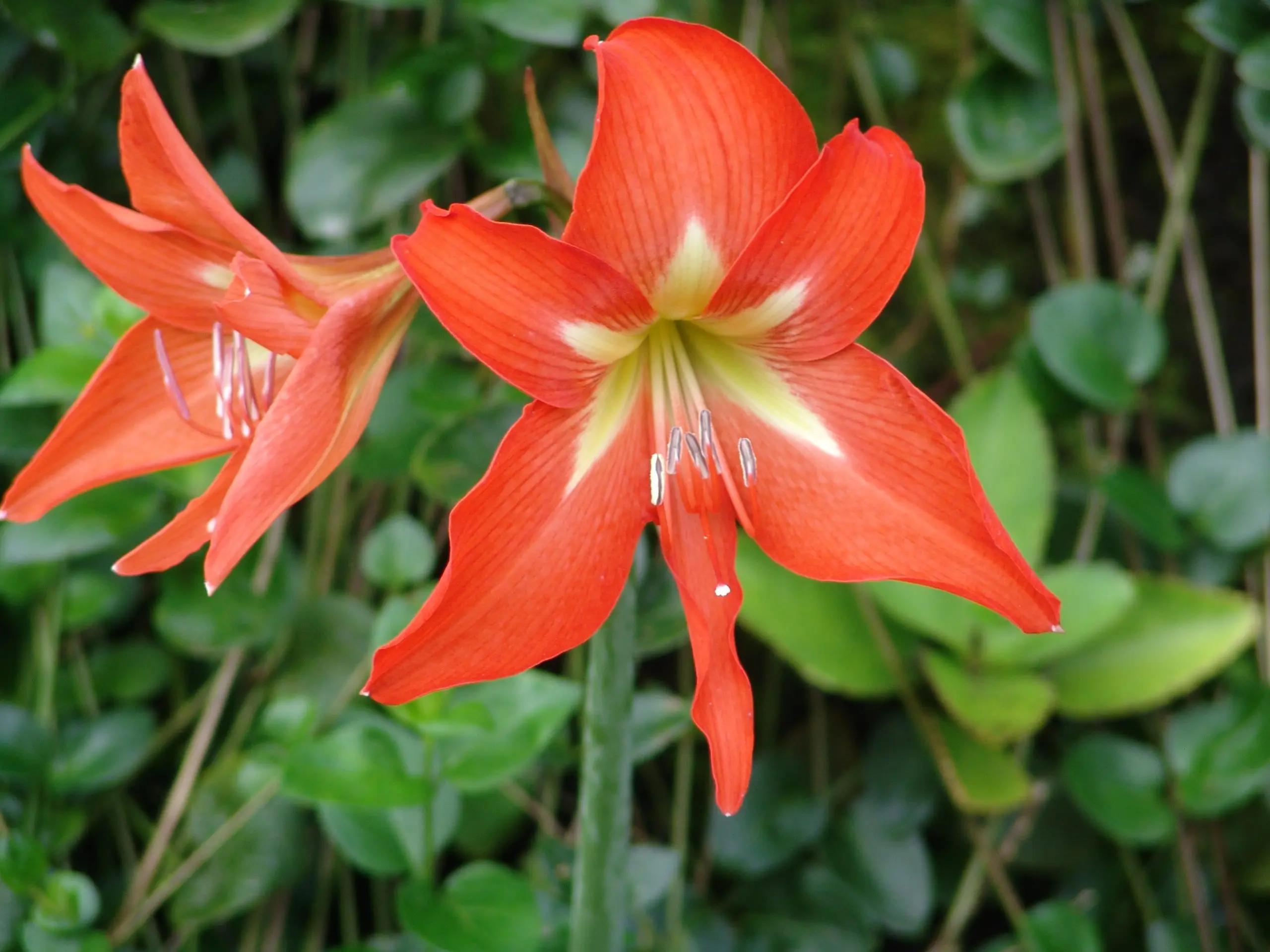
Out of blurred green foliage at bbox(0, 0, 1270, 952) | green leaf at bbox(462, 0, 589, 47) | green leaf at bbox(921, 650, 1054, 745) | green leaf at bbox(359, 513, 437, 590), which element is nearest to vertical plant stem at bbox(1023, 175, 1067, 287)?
blurred green foliage at bbox(0, 0, 1270, 952)

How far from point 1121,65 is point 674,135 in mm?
1081

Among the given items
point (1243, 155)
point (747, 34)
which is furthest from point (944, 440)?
point (1243, 155)

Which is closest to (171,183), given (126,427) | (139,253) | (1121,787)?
(139,253)

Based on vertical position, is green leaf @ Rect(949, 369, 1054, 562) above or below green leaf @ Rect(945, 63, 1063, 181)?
below

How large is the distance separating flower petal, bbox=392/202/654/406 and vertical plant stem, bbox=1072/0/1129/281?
0.88m

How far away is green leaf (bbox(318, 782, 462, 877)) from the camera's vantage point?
88 cm

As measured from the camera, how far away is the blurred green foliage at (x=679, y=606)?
1005mm

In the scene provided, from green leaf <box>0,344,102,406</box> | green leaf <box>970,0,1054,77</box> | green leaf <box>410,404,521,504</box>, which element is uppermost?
green leaf <box>970,0,1054,77</box>

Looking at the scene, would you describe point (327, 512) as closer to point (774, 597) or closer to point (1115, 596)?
point (774, 597)

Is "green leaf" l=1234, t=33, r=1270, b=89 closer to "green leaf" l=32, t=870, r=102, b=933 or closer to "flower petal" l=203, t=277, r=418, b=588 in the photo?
"flower petal" l=203, t=277, r=418, b=588

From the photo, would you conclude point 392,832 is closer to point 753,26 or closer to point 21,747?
point 21,747

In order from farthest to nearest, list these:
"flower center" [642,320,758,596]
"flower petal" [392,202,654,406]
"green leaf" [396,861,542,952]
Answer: "green leaf" [396,861,542,952] < "flower center" [642,320,758,596] < "flower petal" [392,202,654,406]

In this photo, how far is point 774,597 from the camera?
1158mm

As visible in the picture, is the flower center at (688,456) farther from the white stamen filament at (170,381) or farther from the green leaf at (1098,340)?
the green leaf at (1098,340)
